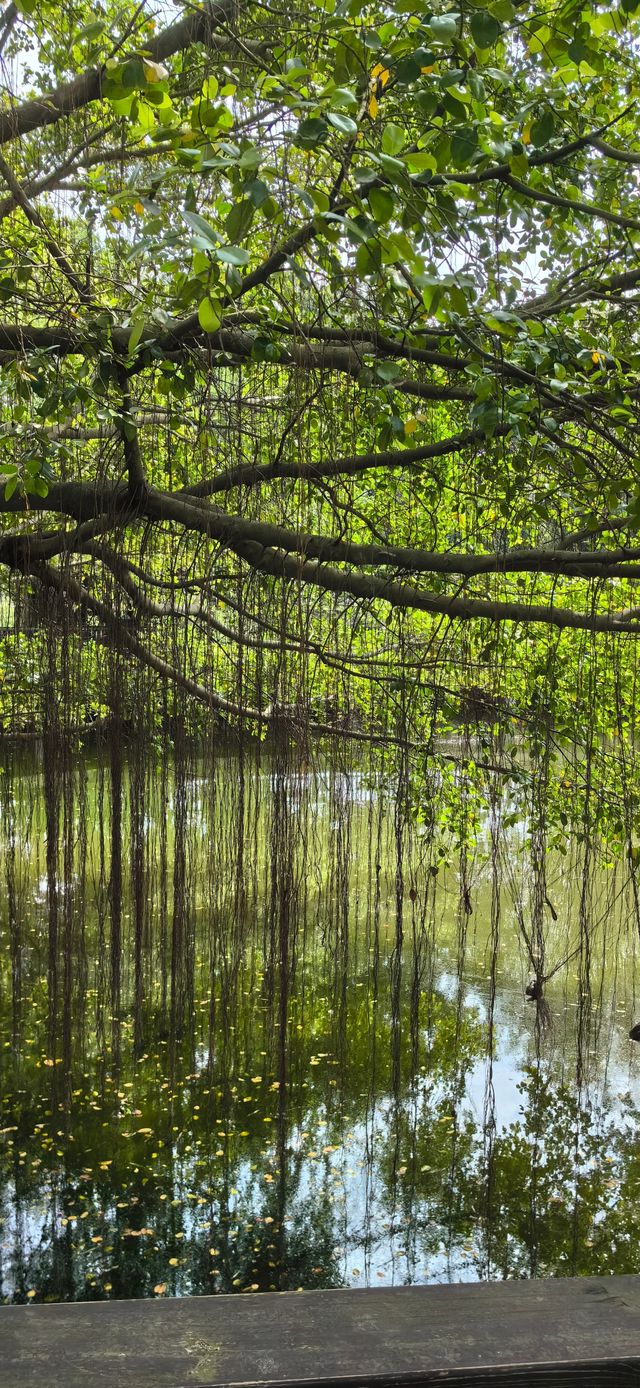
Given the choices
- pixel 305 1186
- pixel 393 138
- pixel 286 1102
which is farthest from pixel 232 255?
pixel 286 1102

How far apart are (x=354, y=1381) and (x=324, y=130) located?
1303 mm

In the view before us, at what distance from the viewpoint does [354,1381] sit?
2.44 feet

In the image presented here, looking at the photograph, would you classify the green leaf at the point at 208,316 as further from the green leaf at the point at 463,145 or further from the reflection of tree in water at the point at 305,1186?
the reflection of tree in water at the point at 305,1186

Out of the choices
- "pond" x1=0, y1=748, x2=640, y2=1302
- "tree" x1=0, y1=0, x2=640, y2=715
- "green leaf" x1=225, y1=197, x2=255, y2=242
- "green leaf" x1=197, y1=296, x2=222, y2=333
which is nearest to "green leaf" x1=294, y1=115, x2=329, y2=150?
"tree" x1=0, y1=0, x2=640, y2=715

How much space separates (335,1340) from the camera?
2.59 feet

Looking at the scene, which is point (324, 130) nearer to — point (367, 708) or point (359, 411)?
point (359, 411)

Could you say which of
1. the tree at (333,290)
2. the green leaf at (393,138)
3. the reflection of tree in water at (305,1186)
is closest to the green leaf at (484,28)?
the tree at (333,290)

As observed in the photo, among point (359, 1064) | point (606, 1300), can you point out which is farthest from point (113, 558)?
point (359, 1064)

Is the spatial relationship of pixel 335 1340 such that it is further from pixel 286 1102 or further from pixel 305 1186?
pixel 286 1102

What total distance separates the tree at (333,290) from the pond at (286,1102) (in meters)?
0.76

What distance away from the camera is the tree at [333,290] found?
1478 mm

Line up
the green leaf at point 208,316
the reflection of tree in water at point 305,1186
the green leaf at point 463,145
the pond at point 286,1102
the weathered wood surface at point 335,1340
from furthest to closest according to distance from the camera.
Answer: the reflection of tree in water at point 305,1186
the pond at point 286,1102
the green leaf at point 463,145
the green leaf at point 208,316
the weathered wood surface at point 335,1340

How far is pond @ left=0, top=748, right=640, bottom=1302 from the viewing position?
122 inches

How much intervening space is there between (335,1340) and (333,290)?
2121mm
